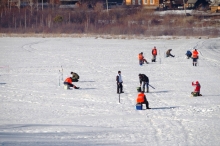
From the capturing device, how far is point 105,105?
2058 centimetres

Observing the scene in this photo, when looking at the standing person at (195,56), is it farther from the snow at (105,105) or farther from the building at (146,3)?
the building at (146,3)

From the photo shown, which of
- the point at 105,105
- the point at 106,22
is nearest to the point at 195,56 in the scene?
the point at 105,105

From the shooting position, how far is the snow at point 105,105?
15.7 meters

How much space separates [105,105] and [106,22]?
5881 cm

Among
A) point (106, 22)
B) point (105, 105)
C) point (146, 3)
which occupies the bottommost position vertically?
point (105, 105)

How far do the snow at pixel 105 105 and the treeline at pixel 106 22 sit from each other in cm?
3433

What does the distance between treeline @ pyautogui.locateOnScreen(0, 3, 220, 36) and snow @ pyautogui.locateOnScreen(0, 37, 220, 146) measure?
34.3m

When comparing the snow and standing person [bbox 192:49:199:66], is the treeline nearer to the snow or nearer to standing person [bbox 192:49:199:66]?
standing person [bbox 192:49:199:66]

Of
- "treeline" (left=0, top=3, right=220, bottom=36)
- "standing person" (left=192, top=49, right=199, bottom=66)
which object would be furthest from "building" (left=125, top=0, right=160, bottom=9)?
"standing person" (left=192, top=49, right=199, bottom=66)

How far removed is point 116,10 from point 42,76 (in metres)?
58.0

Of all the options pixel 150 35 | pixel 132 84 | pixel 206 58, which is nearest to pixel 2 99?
pixel 132 84

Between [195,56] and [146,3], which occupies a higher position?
[146,3]

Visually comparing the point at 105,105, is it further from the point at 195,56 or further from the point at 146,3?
the point at 146,3

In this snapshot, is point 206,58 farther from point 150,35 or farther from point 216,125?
point 150,35
